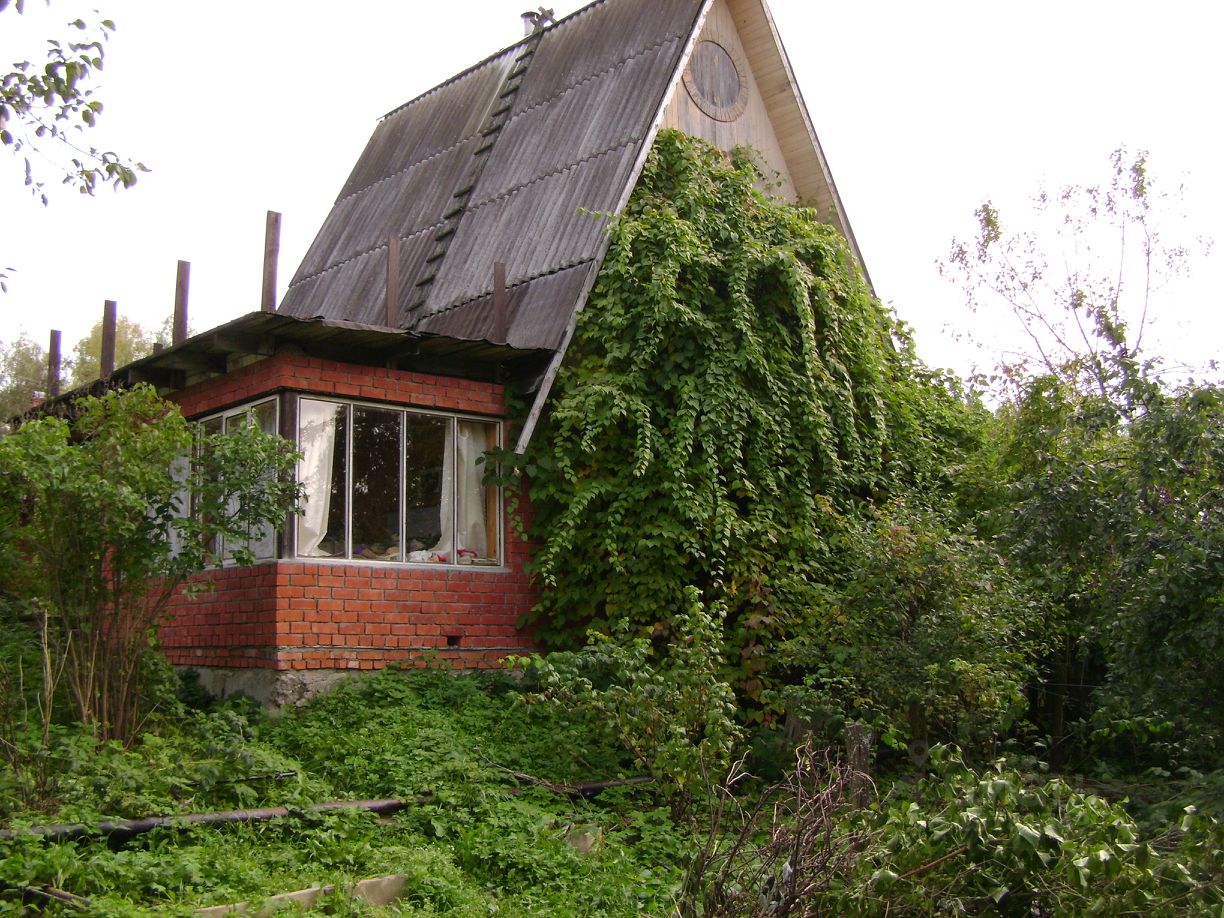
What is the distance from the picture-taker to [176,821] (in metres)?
6.69

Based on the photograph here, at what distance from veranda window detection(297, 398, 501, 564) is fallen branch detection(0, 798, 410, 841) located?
10.4 feet

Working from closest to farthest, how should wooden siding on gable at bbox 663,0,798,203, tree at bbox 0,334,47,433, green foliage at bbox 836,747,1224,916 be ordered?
green foliage at bbox 836,747,1224,916, wooden siding on gable at bbox 663,0,798,203, tree at bbox 0,334,47,433

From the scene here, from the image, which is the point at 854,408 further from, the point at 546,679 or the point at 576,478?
the point at 546,679

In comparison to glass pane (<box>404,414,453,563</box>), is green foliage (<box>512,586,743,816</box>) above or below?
below

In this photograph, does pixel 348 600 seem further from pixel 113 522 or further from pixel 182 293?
pixel 182 293

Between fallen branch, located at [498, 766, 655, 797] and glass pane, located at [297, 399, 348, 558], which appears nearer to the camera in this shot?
fallen branch, located at [498, 766, 655, 797]

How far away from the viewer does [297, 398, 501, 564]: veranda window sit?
34.4 feet

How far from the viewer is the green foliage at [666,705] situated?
809 cm

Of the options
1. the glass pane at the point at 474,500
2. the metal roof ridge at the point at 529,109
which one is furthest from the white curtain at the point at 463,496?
the metal roof ridge at the point at 529,109

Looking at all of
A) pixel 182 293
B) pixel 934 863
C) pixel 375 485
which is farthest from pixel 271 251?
pixel 934 863

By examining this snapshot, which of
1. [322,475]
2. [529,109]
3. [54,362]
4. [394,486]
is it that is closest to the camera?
[322,475]

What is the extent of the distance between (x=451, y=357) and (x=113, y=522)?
3.75m

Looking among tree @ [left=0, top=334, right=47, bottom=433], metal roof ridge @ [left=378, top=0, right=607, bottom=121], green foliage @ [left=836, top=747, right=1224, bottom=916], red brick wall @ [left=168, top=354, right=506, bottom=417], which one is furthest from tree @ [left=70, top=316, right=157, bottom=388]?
green foliage @ [left=836, top=747, right=1224, bottom=916]

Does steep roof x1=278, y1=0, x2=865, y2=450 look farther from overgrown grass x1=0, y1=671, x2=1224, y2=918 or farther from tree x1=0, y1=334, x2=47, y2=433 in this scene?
tree x1=0, y1=334, x2=47, y2=433
